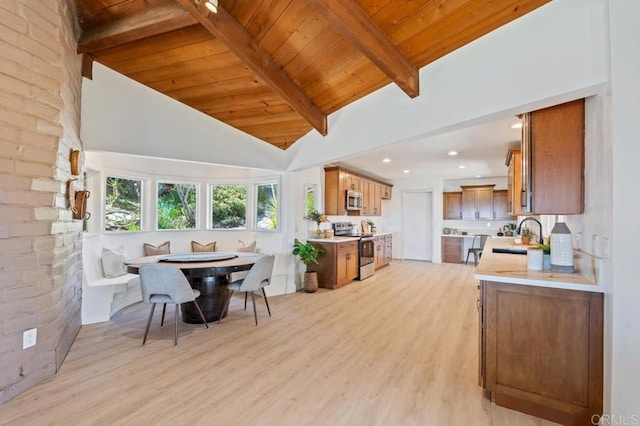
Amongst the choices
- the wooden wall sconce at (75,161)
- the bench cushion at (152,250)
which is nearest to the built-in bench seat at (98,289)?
the bench cushion at (152,250)

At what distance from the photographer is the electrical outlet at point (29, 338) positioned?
2213mm

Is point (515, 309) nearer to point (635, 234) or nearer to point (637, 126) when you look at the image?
point (635, 234)

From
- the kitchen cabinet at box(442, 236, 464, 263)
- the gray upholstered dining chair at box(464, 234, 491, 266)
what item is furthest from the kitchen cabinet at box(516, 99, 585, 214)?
the kitchen cabinet at box(442, 236, 464, 263)

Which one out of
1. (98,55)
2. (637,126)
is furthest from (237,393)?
(98,55)

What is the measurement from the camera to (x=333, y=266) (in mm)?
5230

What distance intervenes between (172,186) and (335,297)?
3.74 meters

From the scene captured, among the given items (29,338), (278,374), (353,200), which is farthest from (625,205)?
(353,200)

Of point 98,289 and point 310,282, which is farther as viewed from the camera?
point 310,282

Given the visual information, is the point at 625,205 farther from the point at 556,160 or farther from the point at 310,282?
the point at 310,282

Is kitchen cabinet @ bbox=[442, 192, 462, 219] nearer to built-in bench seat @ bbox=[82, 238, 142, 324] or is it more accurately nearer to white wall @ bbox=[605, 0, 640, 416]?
white wall @ bbox=[605, 0, 640, 416]

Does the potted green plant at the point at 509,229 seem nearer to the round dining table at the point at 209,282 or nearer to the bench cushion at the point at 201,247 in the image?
the round dining table at the point at 209,282

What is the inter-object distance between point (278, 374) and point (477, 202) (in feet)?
24.0

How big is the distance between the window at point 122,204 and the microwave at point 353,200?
3880 millimetres

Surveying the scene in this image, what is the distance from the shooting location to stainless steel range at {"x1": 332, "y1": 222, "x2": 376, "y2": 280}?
6.05m
